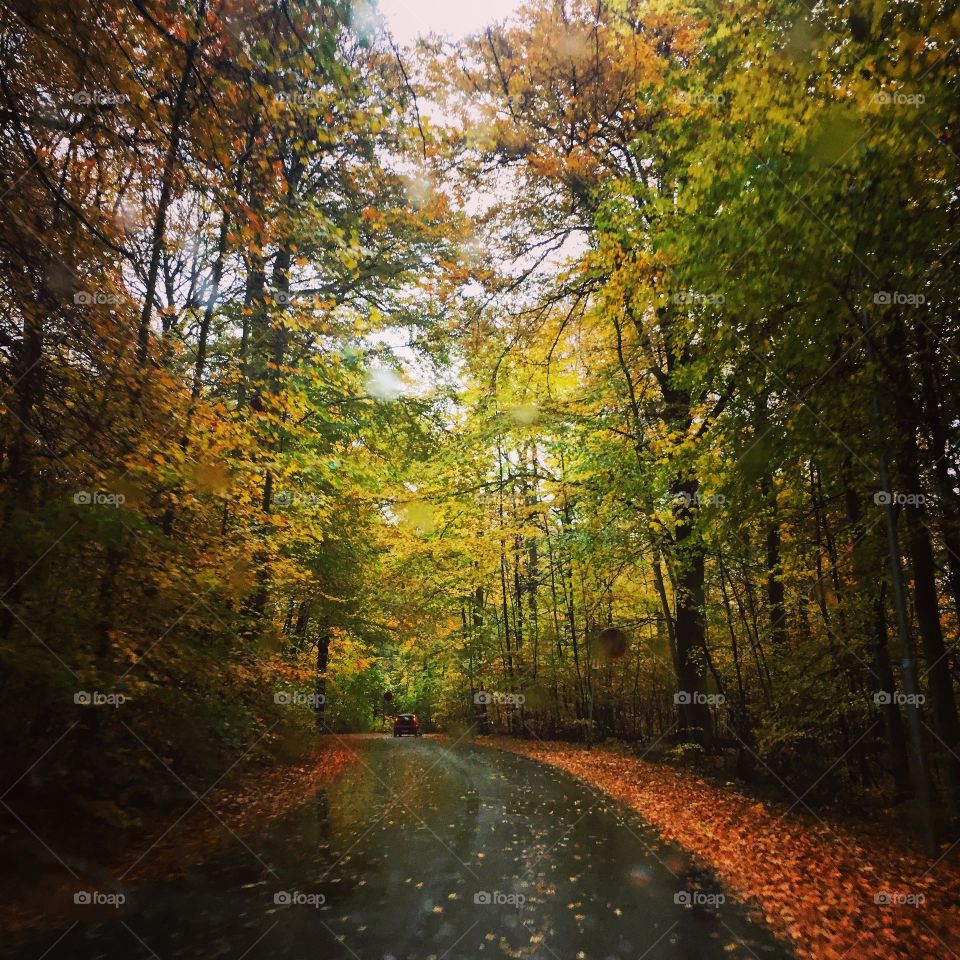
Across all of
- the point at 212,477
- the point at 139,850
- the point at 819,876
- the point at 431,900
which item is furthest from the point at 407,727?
the point at 819,876

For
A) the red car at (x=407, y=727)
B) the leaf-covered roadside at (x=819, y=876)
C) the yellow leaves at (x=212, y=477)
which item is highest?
the yellow leaves at (x=212, y=477)

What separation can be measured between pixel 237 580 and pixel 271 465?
1.91 metres

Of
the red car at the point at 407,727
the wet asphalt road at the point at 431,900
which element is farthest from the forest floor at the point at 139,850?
the red car at the point at 407,727

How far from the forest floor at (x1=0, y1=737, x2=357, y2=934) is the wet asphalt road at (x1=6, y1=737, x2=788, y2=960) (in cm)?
35

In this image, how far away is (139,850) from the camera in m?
6.44

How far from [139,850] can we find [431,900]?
378 cm

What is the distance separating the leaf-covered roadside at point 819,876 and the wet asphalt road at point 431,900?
1.35 feet

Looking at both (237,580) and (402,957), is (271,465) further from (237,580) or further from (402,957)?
(402,957)

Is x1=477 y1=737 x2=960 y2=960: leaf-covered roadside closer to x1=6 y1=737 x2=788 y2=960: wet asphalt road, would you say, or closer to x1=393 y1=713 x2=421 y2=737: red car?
x1=6 y1=737 x2=788 y2=960: wet asphalt road

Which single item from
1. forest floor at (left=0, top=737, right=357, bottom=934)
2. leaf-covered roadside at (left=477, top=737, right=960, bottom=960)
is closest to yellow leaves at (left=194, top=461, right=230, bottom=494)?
forest floor at (left=0, top=737, right=357, bottom=934)

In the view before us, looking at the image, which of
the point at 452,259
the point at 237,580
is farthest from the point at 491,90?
the point at 237,580

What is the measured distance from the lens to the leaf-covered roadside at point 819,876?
14.9 feet

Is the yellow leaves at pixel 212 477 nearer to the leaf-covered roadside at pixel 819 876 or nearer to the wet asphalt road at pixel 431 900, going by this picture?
the wet asphalt road at pixel 431 900

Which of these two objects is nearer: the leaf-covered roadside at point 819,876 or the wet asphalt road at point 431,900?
the wet asphalt road at point 431,900
